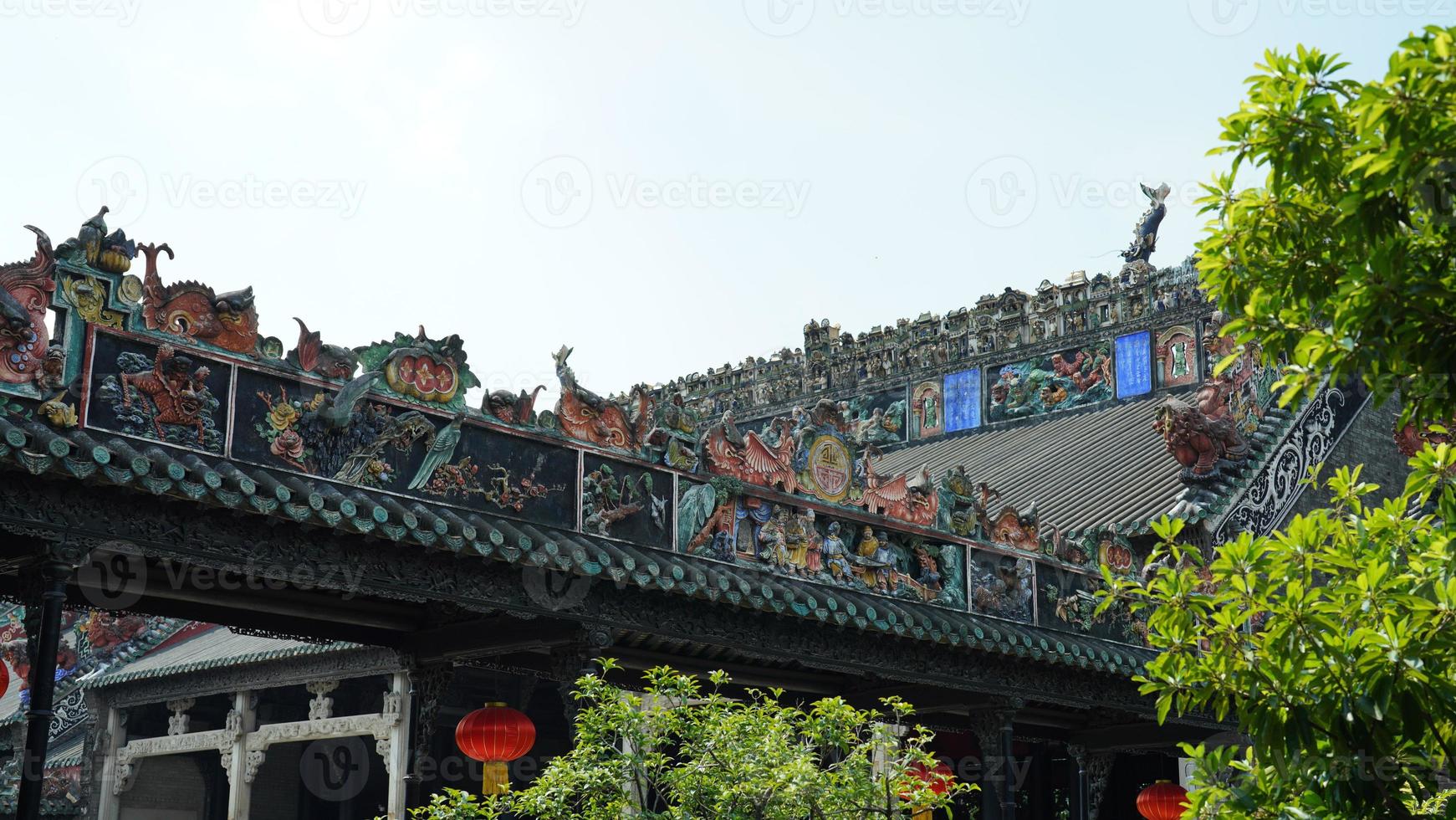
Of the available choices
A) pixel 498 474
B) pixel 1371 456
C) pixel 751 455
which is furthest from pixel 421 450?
pixel 1371 456

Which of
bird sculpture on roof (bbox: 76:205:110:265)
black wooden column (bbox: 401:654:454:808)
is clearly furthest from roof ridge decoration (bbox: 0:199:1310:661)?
black wooden column (bbox: 401:654:454:808)

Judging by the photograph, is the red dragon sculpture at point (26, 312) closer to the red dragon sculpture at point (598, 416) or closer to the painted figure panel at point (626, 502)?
the red dragon sculpture at point (598, 416)

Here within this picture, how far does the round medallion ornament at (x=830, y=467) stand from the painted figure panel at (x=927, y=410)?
9965mm

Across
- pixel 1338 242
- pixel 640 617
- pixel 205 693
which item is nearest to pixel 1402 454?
pixel 640 617

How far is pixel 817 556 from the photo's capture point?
1290cm

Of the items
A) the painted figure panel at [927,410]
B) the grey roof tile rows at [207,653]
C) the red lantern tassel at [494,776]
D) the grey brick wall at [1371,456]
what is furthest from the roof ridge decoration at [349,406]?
the painted figure panel at [927,410]

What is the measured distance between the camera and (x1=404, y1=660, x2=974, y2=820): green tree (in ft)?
25.3

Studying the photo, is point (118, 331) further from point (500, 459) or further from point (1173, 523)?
point (1173, 523)

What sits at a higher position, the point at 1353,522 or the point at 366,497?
the point at 366,497

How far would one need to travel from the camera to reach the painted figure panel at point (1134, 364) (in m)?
21.4

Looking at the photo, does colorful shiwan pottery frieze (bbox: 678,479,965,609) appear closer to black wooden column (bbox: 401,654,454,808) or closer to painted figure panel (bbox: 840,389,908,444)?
black wooden column (bbox: 401,654,454,808)

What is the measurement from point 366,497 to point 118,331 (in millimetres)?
1721

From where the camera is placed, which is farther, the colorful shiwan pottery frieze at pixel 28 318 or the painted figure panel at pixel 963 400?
the painted figure panel at pixel 963 400

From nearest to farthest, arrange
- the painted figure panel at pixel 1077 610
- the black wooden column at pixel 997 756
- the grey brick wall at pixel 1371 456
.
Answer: the black wooden column at pixel 997 756, the painted figure panel at pixel 1077 610, the grey brick wall at pixel 1371 456
